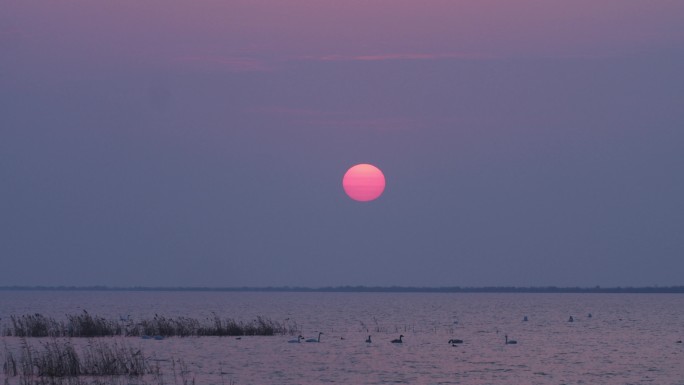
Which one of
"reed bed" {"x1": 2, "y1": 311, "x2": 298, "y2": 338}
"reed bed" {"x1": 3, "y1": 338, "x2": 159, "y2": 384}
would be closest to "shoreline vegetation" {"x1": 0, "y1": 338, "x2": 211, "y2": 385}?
"reed bed" {"x1": 3, "y1": 338, "x2": 159, "y2": 384}

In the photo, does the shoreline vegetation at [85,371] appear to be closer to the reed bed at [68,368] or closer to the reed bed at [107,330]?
the reed bed at [68,368]

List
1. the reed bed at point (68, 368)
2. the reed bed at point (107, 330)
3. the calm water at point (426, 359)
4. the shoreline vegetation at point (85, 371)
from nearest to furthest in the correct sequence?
1. the shoreline vegetation at point (85, 371)
2. the reed bed at point (68, 368)
3. the calm water at point (426, 359)
4. the reed bed at point (107, 330)

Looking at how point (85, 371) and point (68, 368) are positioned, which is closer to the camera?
point (68, 368)

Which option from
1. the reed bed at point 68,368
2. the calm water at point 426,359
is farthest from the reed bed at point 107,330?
the reed bed at point 68,368

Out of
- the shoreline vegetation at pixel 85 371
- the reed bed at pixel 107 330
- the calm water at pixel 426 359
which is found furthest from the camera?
the reed bed at pixel 107 330

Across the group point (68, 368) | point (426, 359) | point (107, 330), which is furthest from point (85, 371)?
point (107, 330)

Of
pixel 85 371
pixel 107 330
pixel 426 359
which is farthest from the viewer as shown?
pixel 107 330

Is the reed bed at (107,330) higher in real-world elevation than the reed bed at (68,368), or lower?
higher

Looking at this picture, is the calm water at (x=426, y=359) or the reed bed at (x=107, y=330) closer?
the calm water at (x=426, y=359)

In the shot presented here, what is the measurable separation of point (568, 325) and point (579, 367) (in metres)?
43.4

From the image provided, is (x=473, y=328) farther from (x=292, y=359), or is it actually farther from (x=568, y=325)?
(x=292, y=359)

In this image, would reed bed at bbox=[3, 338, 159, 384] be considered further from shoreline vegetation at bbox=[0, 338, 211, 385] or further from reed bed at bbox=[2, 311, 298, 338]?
reed bed at bbox=[2, 311, 298, 338]

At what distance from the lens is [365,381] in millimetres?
40281

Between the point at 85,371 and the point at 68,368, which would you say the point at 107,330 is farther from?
the point at 68,368
